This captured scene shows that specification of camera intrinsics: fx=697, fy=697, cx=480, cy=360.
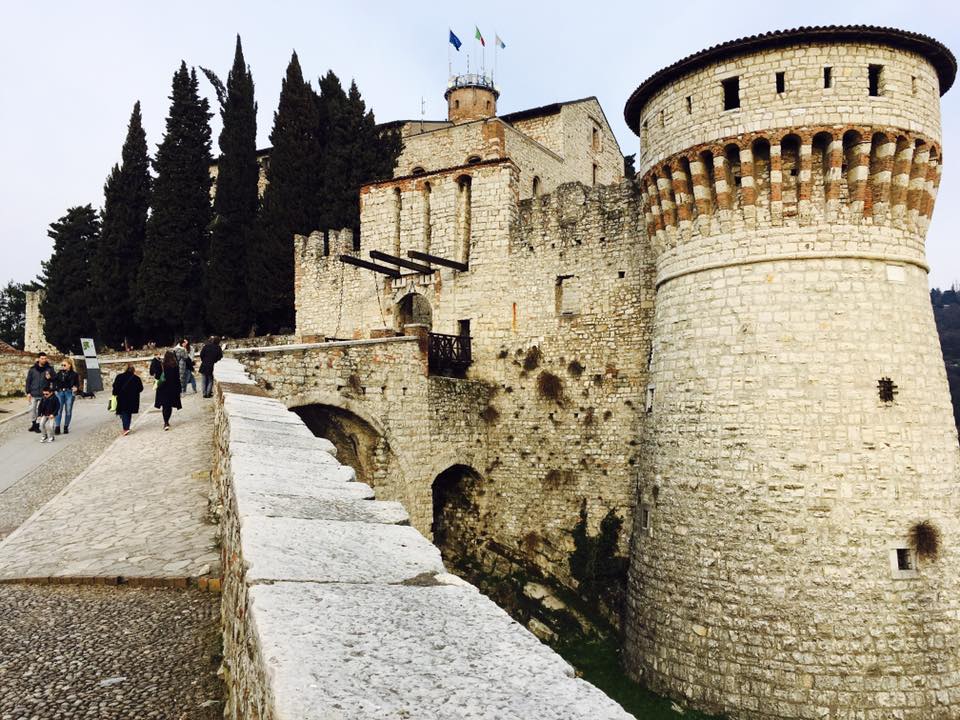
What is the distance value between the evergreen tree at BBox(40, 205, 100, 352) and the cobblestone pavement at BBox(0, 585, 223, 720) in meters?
32.7

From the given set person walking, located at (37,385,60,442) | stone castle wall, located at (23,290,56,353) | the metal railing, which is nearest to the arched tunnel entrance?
the metal railing

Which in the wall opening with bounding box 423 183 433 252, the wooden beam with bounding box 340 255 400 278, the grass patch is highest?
the wall opening with bounding box 423 183 433 252

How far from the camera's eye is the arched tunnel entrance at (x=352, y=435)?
15562mm

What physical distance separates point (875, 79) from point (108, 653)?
13.2 meters

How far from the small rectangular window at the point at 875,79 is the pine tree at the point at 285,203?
18.1 m

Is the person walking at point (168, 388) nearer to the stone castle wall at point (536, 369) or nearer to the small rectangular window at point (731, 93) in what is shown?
the stone castle wall at point (536, 369)

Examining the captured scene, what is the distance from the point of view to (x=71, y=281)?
35.0 meters

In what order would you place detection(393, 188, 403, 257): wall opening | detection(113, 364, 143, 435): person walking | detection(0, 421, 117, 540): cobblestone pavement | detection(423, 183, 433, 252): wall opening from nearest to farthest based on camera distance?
detection(0, 421, 117, 540): cobblestone pavement, detection(113, 364, 143, 435): person walking, detection(423, 183, 433, 252): wall opening, detection(393, 188, 403, 257): wall opening

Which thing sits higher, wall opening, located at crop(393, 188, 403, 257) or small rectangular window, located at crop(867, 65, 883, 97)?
small rectangular window, located at crop(867, 65, 883, 97)

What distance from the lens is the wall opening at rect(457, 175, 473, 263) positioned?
1861cm

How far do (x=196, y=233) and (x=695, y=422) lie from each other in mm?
23589

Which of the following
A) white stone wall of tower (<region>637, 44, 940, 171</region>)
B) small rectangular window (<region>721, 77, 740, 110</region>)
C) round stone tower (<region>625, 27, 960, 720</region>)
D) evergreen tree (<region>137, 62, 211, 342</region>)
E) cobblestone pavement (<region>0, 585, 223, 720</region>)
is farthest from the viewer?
evergreen tree (<region>137, 62, 211, 342</region>)

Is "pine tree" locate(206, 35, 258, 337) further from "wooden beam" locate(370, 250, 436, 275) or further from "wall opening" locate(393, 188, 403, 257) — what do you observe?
"wooden beam" locate(370, 250, 436, 275)

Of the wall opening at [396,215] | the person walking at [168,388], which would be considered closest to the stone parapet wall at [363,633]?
the person walking at [168,388]
